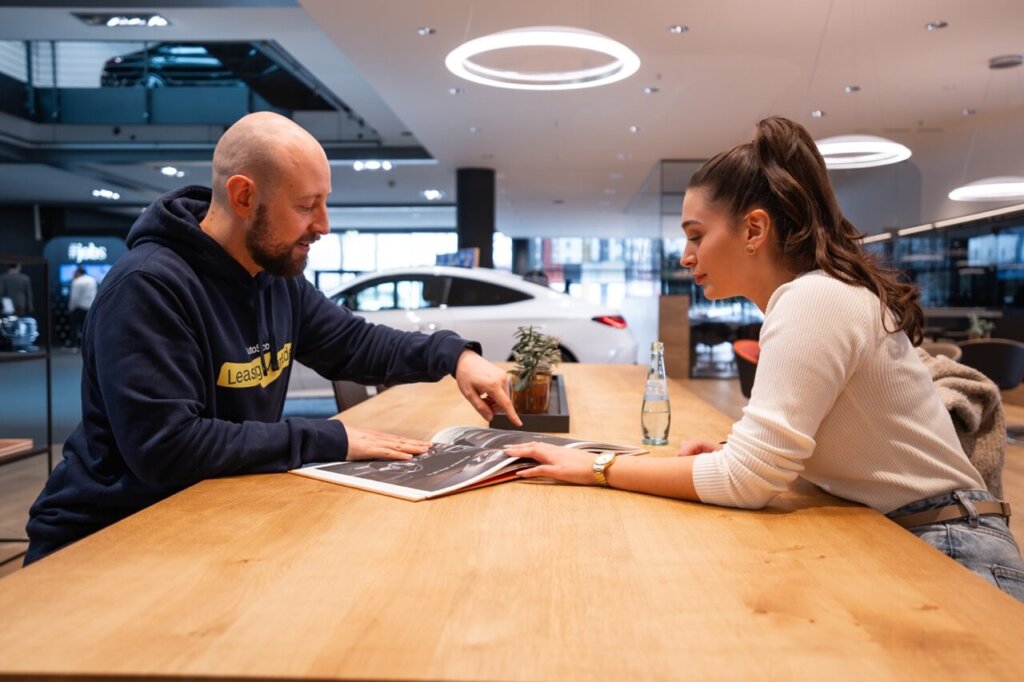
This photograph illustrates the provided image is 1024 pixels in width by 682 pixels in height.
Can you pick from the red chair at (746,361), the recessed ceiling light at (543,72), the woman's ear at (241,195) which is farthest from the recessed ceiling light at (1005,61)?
the woman's ear at (241,195)

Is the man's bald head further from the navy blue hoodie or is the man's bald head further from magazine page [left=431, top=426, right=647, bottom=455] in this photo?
magazine page [left=431, top=426, right=647, bottom=455]

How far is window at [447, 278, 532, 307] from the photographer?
256 inches

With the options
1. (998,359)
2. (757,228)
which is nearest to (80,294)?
(998,359)

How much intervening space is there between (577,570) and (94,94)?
44.1 ft

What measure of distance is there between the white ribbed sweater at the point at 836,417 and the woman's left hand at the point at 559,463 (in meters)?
0.19

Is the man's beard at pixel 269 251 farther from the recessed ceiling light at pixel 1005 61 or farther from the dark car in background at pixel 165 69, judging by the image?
the dark car in background at pixel 165 69

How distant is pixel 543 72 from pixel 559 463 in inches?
180

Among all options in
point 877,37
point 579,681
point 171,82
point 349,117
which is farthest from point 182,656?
point 171,82

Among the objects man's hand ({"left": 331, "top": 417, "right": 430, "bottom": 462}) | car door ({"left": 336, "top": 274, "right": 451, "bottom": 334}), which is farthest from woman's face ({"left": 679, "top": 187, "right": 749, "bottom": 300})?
car door ({"left": 336, "top": 274, "right": 451, "bottom": 334})

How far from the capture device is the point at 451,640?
672 mm

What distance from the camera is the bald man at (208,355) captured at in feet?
4.06

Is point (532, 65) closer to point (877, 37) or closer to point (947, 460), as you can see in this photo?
point (877, 37)

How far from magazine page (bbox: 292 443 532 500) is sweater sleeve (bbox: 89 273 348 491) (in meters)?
0.06

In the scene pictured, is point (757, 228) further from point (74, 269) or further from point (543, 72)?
point (74, 269)
